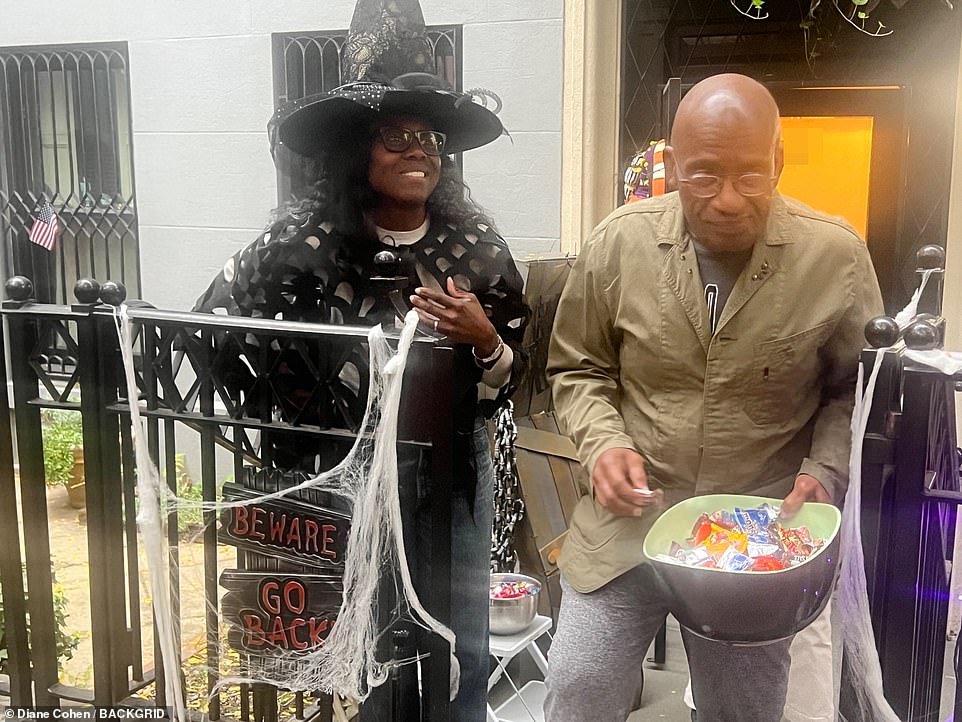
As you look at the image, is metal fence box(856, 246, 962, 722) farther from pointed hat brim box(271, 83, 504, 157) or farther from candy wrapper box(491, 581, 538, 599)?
pointed hat brim box(271, 83, 504, 157)

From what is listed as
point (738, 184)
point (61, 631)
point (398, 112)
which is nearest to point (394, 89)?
point (398, 112)

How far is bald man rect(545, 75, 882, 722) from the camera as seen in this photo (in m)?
0.97

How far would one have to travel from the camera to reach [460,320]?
3.89ft

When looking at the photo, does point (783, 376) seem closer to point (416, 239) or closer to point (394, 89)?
point (416, 239)

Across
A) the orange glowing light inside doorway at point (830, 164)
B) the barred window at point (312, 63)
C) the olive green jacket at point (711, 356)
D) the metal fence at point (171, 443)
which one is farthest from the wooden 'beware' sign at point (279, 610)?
the orange glowing light inside doorway at point (830, 164)

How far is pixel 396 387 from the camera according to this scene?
1.21 meters

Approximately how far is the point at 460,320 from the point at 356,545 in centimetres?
36

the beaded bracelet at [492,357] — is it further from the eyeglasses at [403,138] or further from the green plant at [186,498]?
the green plant at [186,498]

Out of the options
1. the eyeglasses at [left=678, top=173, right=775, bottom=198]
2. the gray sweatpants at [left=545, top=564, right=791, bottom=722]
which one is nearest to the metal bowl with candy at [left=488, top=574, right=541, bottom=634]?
the gray sweatpants at [left=545, top=564, right=791, bottom=722]

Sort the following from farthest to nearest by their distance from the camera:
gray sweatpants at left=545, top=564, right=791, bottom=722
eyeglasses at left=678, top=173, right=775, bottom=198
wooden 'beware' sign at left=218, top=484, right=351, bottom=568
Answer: wooden 'beware' sign at left=218, top=484, right=351, bottom=568 → gray sweatpants at left=545, top=564, right=791, bottom=722 → eyeglasses at left=678, top=173, right=775, bottom=198

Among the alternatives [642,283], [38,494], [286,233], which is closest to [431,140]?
[286,233]

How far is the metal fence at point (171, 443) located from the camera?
125cm

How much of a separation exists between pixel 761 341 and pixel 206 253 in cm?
84

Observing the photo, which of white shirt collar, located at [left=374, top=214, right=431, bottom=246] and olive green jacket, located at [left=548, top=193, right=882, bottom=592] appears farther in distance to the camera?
white shirt collar, located at [left=374, top=214, right=431, bottom=246]
